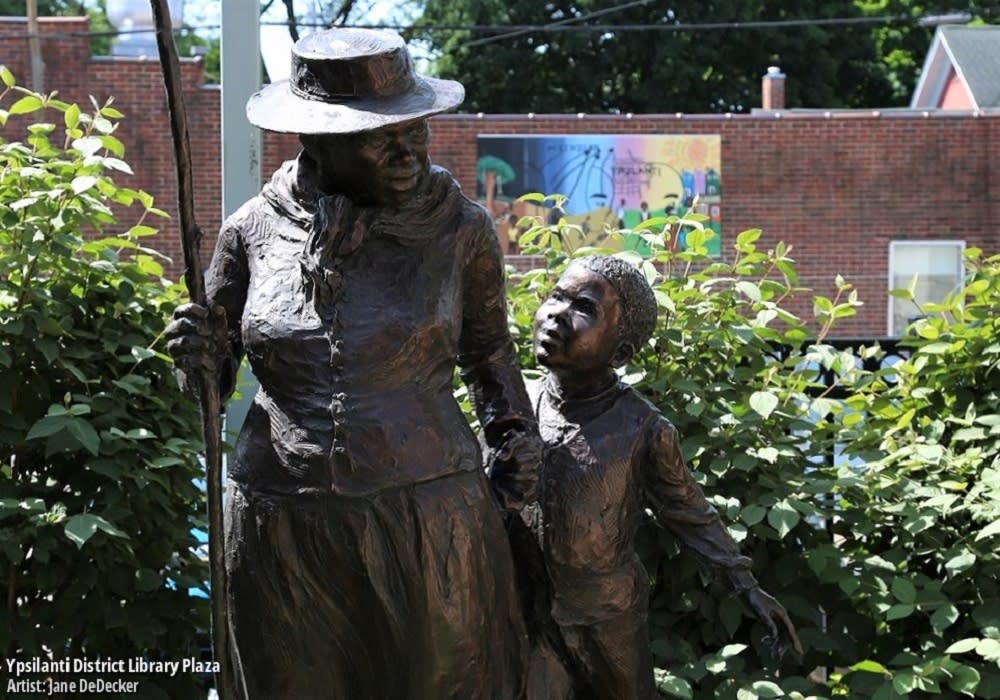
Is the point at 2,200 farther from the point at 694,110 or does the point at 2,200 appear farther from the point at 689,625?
the point at 694,110

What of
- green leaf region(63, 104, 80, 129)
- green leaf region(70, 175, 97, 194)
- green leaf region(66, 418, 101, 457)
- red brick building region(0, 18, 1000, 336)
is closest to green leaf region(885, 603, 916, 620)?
green leaf region(66, 418, 101, 457)

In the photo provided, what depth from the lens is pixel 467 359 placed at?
3377 mm

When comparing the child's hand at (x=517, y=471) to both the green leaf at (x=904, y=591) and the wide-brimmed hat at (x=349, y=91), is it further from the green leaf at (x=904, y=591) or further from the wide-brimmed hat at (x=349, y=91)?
the green leaf at (x=904, y=591)

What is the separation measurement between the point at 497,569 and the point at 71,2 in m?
33.4

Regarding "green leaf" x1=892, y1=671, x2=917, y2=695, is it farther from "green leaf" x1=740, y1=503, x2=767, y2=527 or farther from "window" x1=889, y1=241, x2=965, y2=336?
"window" x1=889, y1=241, x2=965, y2=336

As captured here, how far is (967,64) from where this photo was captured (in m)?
28.1

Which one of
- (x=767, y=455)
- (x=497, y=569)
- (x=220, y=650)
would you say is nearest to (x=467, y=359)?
(x=497, y=569)

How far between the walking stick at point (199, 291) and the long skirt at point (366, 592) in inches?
2.6

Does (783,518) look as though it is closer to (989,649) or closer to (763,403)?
(763,403)

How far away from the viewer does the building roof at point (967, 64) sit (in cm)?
2745

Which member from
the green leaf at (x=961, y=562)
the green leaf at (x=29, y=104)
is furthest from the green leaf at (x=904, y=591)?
the green leaf at (x=29, y=104)

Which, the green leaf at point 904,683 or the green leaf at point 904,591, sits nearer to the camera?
the green leaf at point 904,683

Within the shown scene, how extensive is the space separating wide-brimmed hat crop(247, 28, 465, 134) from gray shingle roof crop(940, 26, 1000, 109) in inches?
1005

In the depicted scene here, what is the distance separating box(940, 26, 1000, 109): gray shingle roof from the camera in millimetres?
27422
